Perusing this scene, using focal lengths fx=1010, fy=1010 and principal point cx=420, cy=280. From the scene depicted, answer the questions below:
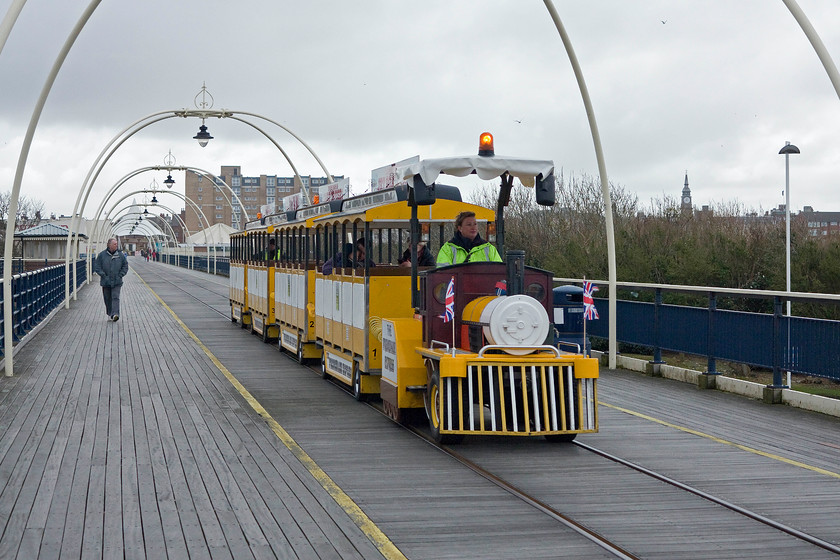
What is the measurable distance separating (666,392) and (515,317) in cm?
521

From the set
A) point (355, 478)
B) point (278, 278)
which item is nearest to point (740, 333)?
point (355, 478)

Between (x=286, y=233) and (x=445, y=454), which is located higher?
(x=286, y=233)

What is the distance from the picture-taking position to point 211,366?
16.5m

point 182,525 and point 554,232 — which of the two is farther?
point 554,232

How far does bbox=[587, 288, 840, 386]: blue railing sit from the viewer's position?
39.3 feet

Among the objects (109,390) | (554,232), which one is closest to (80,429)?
(109,390)

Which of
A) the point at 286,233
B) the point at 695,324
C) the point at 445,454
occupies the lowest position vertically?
Result: the point at 445,454

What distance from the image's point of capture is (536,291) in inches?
414

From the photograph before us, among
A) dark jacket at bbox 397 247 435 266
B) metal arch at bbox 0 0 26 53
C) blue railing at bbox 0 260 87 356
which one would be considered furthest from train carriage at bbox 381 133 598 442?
blue railing at bbox 0 260 87 356

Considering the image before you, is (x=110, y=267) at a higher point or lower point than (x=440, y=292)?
higher

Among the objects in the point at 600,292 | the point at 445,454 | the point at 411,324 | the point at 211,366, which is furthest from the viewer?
the point at 600,292

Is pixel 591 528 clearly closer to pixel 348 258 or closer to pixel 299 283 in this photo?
pixel 348 258

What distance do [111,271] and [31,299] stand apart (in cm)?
314

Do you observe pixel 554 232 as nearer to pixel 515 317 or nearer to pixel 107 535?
pixel 515 317
